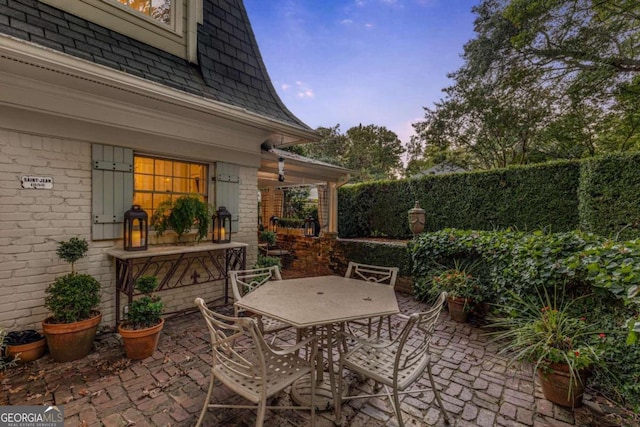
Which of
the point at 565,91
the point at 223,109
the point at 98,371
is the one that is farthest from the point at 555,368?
the point at 565,91

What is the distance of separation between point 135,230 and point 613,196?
6.93 meters

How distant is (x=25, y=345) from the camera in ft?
8.80

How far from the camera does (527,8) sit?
674cm

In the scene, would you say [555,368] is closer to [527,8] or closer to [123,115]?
[123,115]

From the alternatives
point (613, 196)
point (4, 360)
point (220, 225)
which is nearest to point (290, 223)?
point (220, 225)

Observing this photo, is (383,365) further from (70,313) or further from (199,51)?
(199,51)

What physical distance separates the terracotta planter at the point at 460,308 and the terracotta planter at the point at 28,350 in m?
4.81

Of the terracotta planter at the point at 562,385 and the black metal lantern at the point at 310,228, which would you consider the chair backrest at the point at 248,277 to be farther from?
the black metal lantern at the point at 310,228

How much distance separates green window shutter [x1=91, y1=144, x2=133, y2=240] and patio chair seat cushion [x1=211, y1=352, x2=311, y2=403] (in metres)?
2.46

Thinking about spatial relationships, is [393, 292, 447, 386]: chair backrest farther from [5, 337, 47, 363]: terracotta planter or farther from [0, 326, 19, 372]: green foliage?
[5, 337, 47, 363]: terracotta planter

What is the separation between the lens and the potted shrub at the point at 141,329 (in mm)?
2744

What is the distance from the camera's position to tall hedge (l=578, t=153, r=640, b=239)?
13.8 feet

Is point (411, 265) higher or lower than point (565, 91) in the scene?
lower

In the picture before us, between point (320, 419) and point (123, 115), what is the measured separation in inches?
149
